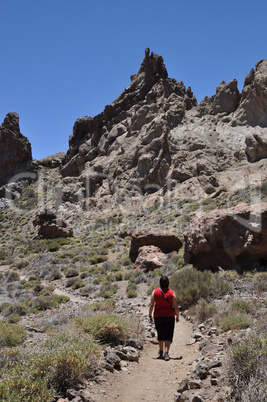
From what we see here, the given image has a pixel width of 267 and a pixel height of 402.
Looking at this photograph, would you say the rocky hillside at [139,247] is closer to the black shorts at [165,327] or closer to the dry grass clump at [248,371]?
the dry grass clump at [248,371]

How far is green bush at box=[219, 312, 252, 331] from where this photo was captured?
20.8 feet

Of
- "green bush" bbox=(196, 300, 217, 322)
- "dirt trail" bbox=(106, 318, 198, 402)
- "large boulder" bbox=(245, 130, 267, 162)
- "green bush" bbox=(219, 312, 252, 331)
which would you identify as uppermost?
"large boulder" bbox=(245, 130, 267, 162)

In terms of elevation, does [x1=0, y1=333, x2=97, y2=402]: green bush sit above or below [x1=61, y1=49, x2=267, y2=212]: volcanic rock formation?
below

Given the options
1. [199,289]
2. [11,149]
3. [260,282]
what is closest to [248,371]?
[199,289]

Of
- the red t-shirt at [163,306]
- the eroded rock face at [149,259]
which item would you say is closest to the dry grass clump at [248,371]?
the red t-shirt at [163,306]

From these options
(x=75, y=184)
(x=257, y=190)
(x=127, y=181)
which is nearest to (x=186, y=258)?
(x=257, y=190)

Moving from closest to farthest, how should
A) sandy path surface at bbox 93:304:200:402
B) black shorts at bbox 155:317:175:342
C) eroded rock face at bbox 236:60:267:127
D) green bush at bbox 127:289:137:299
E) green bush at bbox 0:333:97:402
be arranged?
1. green bush at bbox 0:333:97:402
2. sandy path surface at bbox 93:304:200:402
3. black shorts at bbox 155:317:175:342
4. green bush at bbox 127:289:137:299
5. eroded rock face at bbox 236:60:267:127

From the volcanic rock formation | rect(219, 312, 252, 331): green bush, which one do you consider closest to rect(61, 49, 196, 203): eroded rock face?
the volcanic rock formation

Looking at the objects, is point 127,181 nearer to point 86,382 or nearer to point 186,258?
point 186,258

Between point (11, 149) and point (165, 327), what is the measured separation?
57.4m

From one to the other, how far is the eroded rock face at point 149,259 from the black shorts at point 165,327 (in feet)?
34.4

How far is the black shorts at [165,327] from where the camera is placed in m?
5.91

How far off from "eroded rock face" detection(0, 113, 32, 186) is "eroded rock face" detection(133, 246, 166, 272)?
46.1 meters

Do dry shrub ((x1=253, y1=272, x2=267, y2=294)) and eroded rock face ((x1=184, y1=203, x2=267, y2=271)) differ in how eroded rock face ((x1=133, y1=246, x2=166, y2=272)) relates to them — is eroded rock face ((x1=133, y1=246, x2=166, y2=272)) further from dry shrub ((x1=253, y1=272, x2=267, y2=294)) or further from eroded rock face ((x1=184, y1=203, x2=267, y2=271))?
dry shrub ((x1=253, y1=272, x2=267, y2=294))
